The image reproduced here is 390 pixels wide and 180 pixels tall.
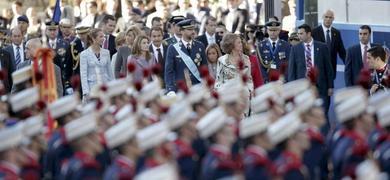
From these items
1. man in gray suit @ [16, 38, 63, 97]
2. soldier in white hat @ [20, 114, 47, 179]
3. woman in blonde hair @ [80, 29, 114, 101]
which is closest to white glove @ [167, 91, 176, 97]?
woman in blonde hair @ [80, 29, 114, 101]

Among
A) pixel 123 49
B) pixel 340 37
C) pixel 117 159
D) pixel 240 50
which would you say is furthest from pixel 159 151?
pixel 340 37

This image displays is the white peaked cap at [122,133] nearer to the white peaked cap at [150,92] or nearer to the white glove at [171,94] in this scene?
the white peaked cap at [150,92]

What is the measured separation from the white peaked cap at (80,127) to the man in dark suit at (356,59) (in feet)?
30.8

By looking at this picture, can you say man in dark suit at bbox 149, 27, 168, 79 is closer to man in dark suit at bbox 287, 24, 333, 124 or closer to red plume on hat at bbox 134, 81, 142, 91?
man in dark suit at bbox 287, 24, 333, 124

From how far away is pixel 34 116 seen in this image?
16578mm

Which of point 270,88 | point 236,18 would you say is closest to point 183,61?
point 270,88

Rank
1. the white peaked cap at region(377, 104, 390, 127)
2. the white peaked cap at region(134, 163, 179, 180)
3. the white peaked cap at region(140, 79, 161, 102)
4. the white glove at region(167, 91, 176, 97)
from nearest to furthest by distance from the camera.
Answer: the white peaked cap at region(134, 163, 179, 180) < the white peaked cap at region(377, 104, 390, 127) < the white peaked cap at region(140, 79, 161, 102) < the white glove at region(167, 91, 176, 97)

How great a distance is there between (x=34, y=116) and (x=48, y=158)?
1.37ft

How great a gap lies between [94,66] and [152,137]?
31.0ft

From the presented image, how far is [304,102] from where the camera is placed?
53.6ft

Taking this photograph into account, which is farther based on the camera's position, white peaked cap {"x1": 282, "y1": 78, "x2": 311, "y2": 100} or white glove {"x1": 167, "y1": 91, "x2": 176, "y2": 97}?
white glove {"x1": 167, "y1": 91, "x2": 176, "y2": 97}

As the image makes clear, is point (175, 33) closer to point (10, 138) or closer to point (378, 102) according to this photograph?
point (378, 102)

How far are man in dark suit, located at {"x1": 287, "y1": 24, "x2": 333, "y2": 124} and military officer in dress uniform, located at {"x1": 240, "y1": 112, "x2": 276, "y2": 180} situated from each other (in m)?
9.15

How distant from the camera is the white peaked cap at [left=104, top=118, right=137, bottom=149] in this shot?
14.3 m
